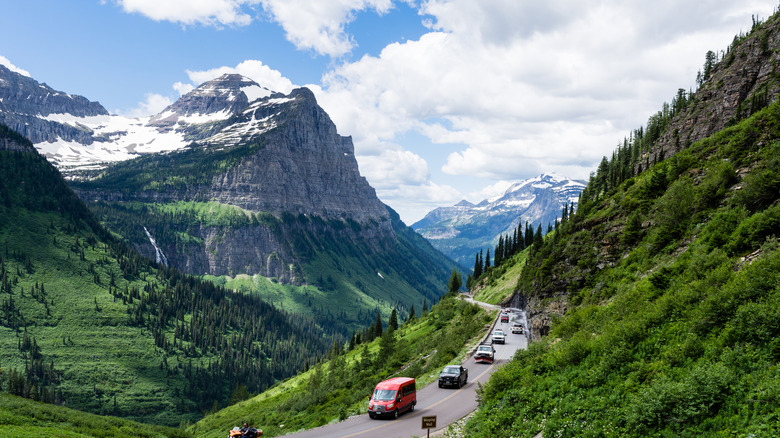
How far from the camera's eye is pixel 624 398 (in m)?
17.2

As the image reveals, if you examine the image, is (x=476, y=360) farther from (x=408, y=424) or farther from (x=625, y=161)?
(x=625, y=161)

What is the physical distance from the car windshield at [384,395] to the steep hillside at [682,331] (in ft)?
28.3

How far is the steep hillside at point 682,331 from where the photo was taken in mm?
14219

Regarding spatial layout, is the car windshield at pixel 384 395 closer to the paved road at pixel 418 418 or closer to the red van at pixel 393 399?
the red van at pixel 393 399

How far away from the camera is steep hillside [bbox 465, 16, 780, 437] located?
14219 millimetres

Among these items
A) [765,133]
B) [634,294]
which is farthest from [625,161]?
[634,294]

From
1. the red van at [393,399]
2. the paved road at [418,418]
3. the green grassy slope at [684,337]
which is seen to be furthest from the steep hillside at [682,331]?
the red van at [393,399]

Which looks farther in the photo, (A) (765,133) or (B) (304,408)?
(B) (304,408)

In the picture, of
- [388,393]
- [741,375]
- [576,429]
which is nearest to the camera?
[741,375]

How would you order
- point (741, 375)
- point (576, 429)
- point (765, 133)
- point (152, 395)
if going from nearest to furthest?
point (741, 375)
point (576, 429)
point (765, 133)
point (152, 395)

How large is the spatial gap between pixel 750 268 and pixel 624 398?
336 inches

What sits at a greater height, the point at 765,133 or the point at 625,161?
the point at 625,161

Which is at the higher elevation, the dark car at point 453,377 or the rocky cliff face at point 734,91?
the rocky cliff face at point 734,91

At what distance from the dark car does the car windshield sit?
769cm
